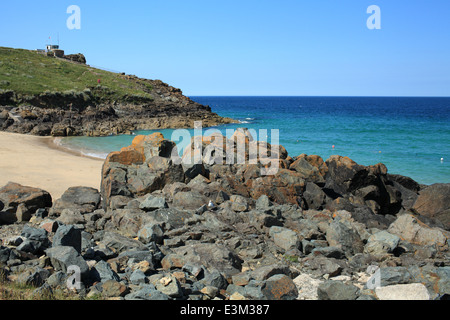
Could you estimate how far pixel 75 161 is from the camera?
79.7 feet

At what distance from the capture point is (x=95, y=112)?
4819 cm

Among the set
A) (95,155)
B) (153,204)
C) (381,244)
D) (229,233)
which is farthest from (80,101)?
(381,244)

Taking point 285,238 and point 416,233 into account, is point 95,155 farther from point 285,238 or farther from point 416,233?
point 416,233

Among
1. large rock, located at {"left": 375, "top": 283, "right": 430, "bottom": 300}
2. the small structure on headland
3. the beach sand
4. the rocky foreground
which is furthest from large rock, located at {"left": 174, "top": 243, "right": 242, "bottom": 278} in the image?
the small structure on headland

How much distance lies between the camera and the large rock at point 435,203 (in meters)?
13.3

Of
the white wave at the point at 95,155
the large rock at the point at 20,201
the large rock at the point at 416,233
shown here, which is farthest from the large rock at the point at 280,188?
the white wave at the point at 95,155

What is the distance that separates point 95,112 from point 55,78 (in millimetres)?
13717

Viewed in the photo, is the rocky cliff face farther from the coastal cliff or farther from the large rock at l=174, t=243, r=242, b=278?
the large rock at l=174, t=243, r=242, b=278

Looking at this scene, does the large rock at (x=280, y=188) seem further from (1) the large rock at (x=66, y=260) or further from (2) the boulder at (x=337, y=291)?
(1) the large rock at (x=66, y=260)

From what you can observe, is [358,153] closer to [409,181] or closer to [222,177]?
[409,181]

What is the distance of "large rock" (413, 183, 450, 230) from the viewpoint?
43.6 ft

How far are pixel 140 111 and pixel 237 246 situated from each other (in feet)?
159

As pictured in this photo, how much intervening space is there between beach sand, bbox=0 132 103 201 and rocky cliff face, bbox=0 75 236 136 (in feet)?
33.4
